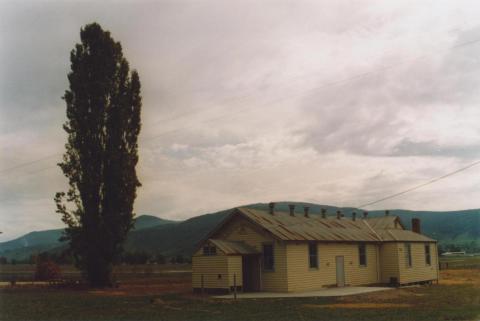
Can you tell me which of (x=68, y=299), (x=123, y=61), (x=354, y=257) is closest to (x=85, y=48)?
(x=123, y=61)

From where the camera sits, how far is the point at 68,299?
26844mm

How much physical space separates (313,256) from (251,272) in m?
3.89

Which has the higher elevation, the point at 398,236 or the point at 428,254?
the point at 398,236

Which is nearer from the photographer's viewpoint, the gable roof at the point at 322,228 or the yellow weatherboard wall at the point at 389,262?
the gable roof at the point at 322,228

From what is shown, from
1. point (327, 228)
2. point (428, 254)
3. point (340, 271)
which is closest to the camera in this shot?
point (340, 271)

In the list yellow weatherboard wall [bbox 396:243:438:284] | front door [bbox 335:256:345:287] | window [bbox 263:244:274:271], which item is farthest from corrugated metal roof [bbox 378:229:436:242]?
window [bbox 263:244:274:271]

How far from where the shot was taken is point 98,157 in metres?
35.9

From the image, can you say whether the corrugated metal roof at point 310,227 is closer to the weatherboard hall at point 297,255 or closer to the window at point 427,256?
the weatherboard hall at point 297,255

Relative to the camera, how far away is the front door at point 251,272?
31859 millimetres

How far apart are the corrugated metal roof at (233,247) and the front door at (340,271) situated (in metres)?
6.33

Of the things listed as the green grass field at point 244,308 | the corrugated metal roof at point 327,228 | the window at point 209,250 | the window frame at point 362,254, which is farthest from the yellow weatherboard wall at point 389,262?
the window at point 209,250

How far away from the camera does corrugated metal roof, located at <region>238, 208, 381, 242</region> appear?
3189 cm

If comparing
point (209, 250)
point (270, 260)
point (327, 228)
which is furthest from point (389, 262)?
point (209, 250)

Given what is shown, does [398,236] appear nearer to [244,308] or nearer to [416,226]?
[416,226]
